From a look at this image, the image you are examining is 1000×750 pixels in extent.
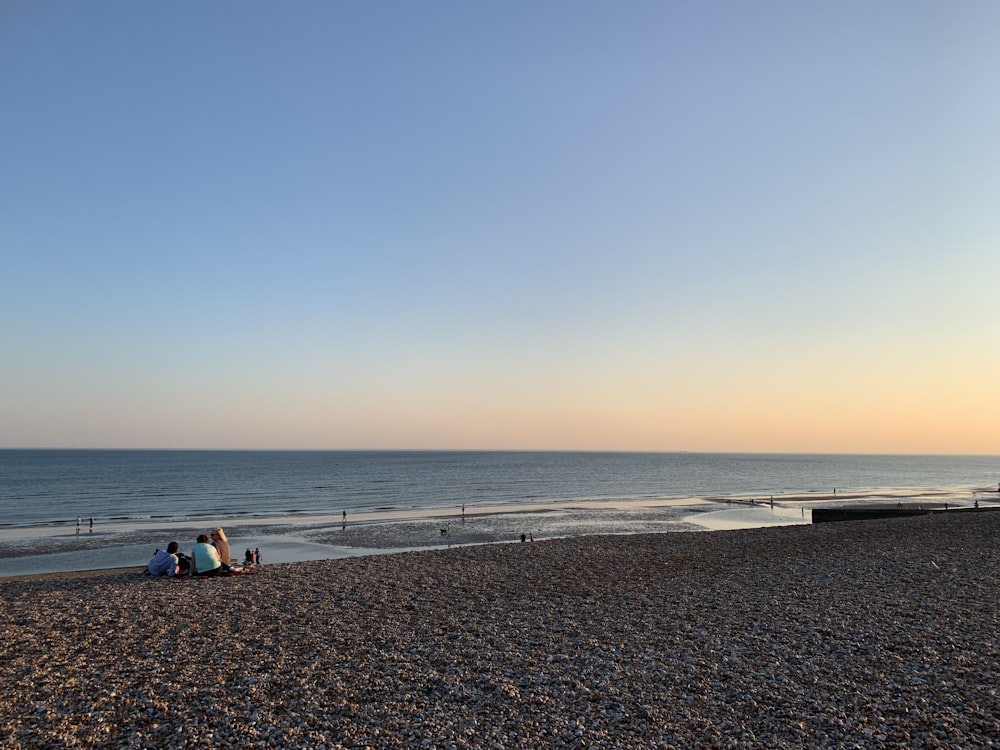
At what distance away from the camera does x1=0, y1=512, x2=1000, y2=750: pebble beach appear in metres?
7.62

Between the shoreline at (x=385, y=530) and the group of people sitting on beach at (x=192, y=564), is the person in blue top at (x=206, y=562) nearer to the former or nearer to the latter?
the group of people sitting on beach at (x=192, y=564)

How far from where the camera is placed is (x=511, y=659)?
10109 mm

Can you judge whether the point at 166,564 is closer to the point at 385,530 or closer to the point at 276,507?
the point at 385,530

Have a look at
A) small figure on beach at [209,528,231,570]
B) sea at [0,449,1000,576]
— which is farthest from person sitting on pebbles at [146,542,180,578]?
sea at [0,449,1000,576]

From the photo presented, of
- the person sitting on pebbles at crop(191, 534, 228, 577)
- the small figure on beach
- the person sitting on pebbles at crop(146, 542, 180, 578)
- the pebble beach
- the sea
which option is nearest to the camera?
the pebble beach

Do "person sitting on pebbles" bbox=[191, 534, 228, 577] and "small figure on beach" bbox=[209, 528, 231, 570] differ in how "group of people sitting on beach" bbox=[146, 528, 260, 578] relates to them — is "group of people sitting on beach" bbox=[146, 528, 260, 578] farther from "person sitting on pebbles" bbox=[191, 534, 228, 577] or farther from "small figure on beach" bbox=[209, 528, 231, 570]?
"small figure on beach" bbox=[209, 528, 231, 570]

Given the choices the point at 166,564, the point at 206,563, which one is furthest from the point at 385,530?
the point at 166,564

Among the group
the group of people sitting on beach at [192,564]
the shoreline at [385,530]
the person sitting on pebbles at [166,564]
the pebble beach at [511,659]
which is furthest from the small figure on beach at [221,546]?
the shoreline at [385,530]

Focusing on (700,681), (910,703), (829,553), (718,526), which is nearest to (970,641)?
(910,703)

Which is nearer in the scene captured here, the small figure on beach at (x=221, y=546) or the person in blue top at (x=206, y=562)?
the person in blue top at (x=206, y=562)

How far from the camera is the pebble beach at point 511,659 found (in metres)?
7.62

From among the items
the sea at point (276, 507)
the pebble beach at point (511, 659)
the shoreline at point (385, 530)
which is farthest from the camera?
the sea at point (276, 507)

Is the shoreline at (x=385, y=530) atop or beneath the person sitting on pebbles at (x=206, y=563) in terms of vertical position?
beneath

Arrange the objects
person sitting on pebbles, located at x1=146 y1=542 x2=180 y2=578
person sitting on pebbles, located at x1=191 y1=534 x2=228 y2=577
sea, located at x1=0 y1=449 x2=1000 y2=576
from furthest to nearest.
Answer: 1. sea, located at x1=0 y1=449 x2=1000 y2=576
2. person sitting on pebbles, located at x1=191 y1=534 x2=228 y2=577
3. person sitting on pebbles, located at x1=146 y1=542 x2=180 y2=578
